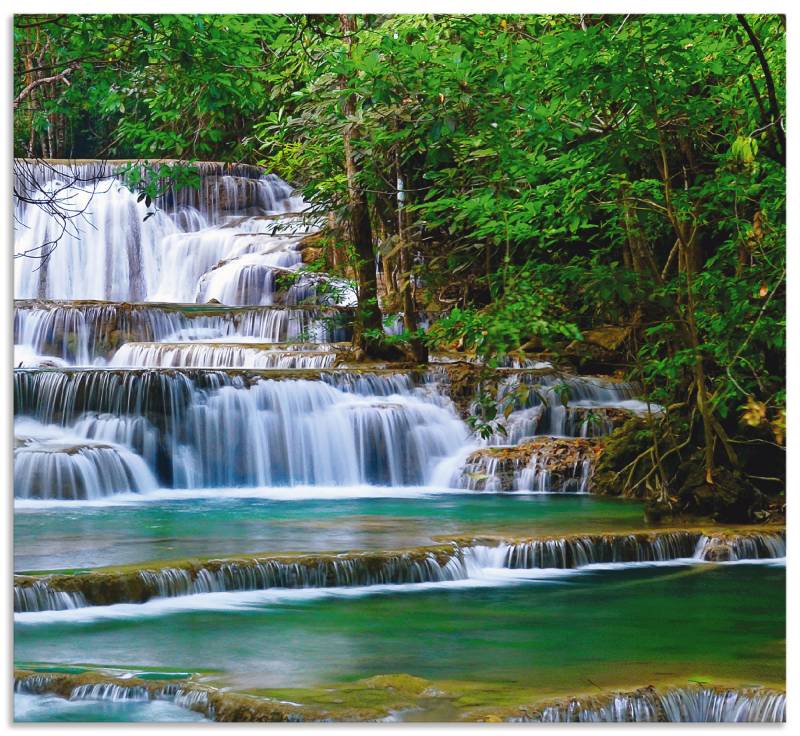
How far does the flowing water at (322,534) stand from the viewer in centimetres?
437

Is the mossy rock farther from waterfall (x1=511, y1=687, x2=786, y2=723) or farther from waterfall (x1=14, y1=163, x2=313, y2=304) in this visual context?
waterfall (x1=14, y1=163, x2=313, y2=304)

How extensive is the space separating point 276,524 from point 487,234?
2.33 metres

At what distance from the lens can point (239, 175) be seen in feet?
51.8

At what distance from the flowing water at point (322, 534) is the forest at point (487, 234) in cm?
4

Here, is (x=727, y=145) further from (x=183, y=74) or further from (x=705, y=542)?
(x=183, y=74)

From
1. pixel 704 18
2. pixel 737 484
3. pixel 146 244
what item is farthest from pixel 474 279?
pixel 146 244

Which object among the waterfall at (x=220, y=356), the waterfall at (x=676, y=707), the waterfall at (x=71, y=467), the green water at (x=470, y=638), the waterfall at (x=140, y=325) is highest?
the waterfall at (x=140, y=325)

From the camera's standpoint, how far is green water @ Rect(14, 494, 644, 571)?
560cm

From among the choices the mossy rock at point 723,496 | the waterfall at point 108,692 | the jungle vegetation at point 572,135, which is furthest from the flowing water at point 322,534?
the jungle vegetation at point 572,135

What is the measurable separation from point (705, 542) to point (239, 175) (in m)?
11.0

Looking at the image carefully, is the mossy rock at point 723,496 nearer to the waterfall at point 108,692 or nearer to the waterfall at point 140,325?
the waterfall at point 108,692

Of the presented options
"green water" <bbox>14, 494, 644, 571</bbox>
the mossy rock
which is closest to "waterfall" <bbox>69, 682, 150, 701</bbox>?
"green water" <bbox>14, 494, 644, 571</bbox>

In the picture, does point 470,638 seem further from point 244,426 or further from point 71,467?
point 244,426

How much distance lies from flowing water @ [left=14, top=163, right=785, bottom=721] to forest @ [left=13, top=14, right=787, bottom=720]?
0.04 m
